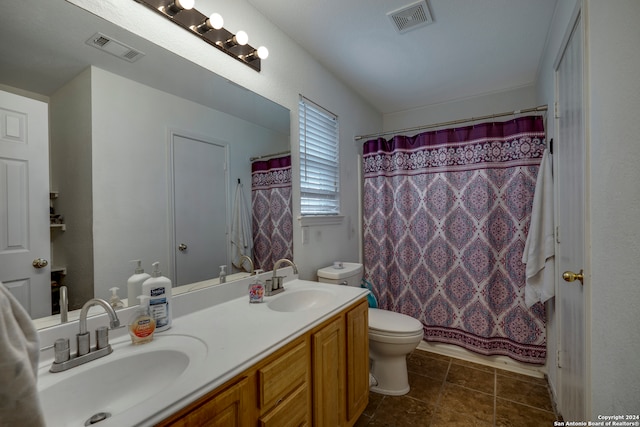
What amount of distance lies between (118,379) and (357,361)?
1.09 m

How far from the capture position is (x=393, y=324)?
1.88 m

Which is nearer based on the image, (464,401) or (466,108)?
(464,401)

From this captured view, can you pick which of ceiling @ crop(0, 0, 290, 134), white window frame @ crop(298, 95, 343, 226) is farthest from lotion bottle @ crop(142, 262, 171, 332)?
white window frame @ crop(298, 95, 343, 226)

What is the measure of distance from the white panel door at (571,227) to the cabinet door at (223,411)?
4.16 ft

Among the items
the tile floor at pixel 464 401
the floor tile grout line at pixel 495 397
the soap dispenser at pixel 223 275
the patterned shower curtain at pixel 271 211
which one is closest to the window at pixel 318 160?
the patterned shower curtain at pixel 271 211

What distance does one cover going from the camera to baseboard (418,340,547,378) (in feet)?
6.84

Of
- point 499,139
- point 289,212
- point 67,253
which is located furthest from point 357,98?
point 67,253

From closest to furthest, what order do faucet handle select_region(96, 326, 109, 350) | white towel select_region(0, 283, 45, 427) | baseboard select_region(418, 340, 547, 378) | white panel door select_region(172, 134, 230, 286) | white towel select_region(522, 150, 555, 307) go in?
white towel select_region(0, 283, 45, 427)
faucet handle select_region(96, 326, 109, 350)
white panel door select_region(172, 134, 230, 286)
white towel select_region(522, 150, 555, 307)
baseboard select_region(418, 340, 547, 378)

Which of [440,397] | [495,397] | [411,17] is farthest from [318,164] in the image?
[495,397]

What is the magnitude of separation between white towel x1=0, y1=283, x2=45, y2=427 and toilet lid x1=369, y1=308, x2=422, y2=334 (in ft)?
5.54

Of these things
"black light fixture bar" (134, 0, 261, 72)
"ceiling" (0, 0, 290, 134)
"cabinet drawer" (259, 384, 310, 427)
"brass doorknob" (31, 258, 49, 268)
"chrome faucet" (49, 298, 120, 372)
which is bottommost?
"cabinet drawer" (259, 384, 310, 427)

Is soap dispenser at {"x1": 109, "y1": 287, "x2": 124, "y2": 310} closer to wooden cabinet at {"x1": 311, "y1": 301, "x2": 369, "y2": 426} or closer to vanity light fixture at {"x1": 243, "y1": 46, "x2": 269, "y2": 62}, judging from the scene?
wooden cabinet at {"x1": 311, "y1": 301, "x2": 369, "y2": 426}

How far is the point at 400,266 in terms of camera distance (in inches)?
102

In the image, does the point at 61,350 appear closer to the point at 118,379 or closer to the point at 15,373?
the point at 118,379
